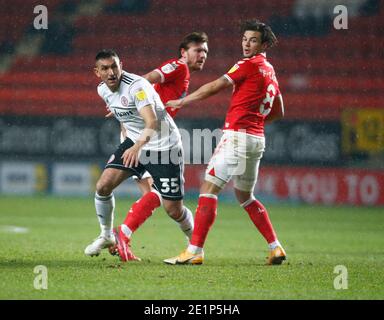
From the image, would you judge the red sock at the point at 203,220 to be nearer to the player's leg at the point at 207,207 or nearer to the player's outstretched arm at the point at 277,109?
the player's leg at the point at 207,207

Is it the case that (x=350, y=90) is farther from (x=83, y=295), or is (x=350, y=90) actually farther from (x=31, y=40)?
(x=83, y=295)

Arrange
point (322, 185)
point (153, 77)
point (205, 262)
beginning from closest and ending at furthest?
→ 1. point (205, 262)
2. point (153, 77)
3. point (322, 185)

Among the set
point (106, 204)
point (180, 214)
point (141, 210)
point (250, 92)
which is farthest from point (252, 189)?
point (106, 204)

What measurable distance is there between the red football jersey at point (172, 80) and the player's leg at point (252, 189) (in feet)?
Result: 3.00

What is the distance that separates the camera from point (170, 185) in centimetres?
653

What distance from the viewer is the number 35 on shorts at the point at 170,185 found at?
21.4ft

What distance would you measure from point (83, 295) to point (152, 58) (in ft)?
40.3

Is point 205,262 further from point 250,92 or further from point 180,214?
point 250,92

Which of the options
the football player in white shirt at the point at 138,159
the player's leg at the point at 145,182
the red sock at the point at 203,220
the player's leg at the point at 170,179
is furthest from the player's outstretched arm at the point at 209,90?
the player's leg at the point at 145,182

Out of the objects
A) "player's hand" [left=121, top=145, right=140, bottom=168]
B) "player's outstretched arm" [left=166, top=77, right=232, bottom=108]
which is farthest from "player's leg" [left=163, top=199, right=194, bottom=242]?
"player's outstretched arm" [left=166, top=77, right=232, bottom=108]

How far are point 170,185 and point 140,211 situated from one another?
0.33 meters

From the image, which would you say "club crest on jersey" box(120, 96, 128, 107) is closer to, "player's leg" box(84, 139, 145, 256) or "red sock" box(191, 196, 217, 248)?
"player's leg" box(84, 139, 145, 256)

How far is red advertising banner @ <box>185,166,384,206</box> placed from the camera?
1330 cm
